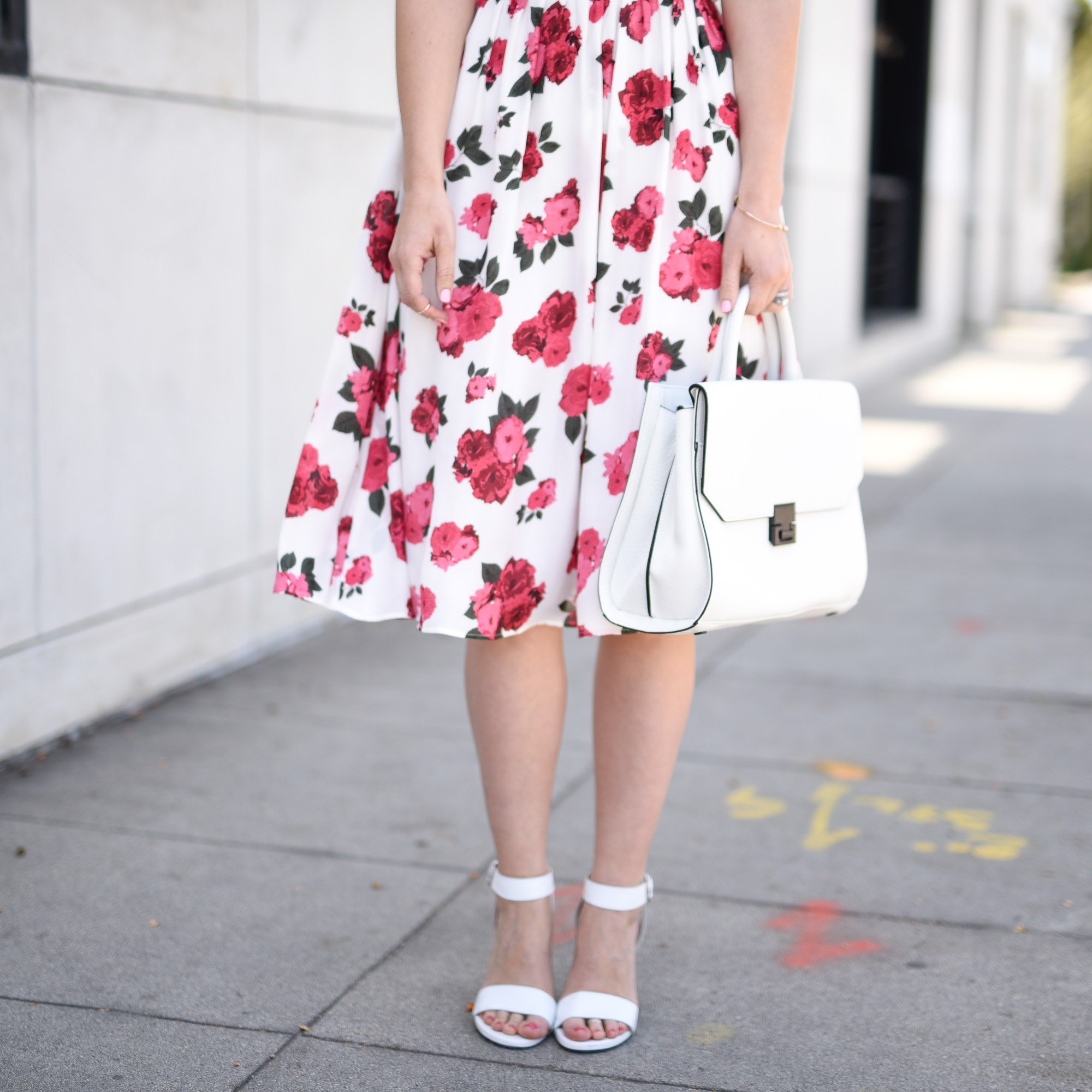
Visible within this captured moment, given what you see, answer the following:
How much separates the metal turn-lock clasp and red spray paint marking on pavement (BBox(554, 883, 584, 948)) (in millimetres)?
751

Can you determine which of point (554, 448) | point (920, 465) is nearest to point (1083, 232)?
point (920, 465)

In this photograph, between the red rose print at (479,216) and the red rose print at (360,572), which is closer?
the red rose print at (479,216)

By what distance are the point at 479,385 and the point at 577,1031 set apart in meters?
0.94

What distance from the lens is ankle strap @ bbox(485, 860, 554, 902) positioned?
2193 mm

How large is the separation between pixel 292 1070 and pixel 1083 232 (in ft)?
104

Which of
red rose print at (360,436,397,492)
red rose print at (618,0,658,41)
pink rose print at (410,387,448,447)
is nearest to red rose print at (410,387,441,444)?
pink rose print at (410,387,448,447)

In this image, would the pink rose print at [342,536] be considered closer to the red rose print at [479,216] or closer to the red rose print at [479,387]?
the red rose print at [479,387]

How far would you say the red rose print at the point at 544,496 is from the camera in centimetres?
210

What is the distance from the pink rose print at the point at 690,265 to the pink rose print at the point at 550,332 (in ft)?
0.46

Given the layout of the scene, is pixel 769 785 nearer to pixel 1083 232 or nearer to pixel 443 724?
pixel 443 724

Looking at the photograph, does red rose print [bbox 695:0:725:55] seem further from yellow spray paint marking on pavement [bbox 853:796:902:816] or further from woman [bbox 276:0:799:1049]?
yellow spray paint marking on pavement [bbox 853:796:902:816]

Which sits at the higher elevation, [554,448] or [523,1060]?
[554,448]

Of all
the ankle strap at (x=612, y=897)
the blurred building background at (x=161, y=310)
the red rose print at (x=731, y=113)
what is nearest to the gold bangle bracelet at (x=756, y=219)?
the red rose print at (x=731, y=113)

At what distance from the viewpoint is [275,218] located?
4.06 metres
